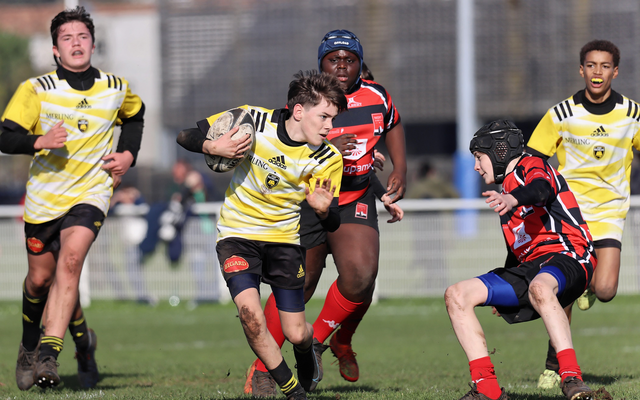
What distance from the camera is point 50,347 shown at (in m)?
5.92

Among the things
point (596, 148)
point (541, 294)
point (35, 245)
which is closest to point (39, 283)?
point (35, 245)

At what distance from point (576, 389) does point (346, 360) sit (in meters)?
2.28

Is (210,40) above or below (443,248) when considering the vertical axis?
above

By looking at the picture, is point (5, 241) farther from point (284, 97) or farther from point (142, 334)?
point (284, 97)

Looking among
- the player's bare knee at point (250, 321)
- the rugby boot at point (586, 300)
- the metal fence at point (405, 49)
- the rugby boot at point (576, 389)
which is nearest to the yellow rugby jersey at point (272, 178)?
the player's bare knee at point (250, 321)

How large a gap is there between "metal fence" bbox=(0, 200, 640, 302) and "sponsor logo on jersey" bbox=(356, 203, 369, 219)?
21.6 ft

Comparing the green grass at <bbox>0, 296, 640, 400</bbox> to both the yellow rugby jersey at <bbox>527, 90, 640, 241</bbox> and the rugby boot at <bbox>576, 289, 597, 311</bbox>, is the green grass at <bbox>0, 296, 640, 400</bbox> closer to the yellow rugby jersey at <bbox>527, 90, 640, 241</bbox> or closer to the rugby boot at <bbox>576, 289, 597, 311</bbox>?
the rugby boot at <bbox>576, 289, 597, 311</bbox>

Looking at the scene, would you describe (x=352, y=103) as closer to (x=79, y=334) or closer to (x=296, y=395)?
(x=296, y=395)

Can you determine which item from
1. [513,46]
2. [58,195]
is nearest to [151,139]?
[513,46]

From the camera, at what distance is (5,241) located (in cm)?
1390

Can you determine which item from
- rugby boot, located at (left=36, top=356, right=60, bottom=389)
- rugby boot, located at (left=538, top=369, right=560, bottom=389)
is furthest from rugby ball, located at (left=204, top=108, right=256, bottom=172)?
rugby boot, located at (left=538, top=369, right=560, bottom=389)

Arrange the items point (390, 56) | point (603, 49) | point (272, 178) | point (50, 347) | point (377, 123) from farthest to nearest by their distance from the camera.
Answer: point (390, 56) → point (603, 49) → point (377, 123) → point (50, 347) → point (272, 178)

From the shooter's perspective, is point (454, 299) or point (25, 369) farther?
point (25, 369)

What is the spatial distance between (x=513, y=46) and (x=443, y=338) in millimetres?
17501
